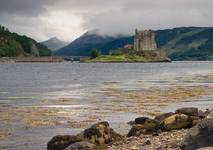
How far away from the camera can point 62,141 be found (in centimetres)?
3466

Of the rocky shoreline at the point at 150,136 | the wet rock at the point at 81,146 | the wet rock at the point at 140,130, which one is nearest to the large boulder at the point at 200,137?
the rocky shoreline at the point at 150,136

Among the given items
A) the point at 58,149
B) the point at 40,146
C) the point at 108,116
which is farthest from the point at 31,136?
the point at 108,116

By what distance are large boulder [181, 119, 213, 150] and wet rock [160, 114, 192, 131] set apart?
15859 millimetres

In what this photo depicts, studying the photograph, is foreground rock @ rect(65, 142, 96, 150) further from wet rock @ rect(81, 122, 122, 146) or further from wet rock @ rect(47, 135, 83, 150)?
wet rock @ rect(81, 122, 122, 146)

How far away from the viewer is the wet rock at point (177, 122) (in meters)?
40.1

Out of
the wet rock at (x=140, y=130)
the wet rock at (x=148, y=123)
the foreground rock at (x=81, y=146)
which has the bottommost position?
the wet rock at (x=140, y=130)

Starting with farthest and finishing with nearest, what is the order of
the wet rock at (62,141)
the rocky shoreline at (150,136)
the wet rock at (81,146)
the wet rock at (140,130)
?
1. the wet rock at (140,130)
2. the wet rock at (62,141)
3. the wet rock at (81,146)
4. the rocky shoreline at (150,136)

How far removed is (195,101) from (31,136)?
3583 cm

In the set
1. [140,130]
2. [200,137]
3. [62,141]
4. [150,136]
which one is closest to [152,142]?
[150,136]

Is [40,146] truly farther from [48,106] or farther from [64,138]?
[48,106]

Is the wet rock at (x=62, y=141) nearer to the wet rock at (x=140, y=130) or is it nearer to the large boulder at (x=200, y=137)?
the wet rock at (x=140, y=130)

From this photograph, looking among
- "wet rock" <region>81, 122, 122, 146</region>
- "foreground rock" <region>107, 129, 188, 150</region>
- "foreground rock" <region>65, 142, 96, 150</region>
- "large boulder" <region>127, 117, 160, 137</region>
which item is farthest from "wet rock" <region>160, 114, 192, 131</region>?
"foreground rock" <region>65, 142, 96, 150</region>

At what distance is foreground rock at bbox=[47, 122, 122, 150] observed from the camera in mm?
34344

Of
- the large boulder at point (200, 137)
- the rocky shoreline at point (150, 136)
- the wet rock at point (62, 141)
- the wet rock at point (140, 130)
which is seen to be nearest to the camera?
the large boulder at point (200, 137)
